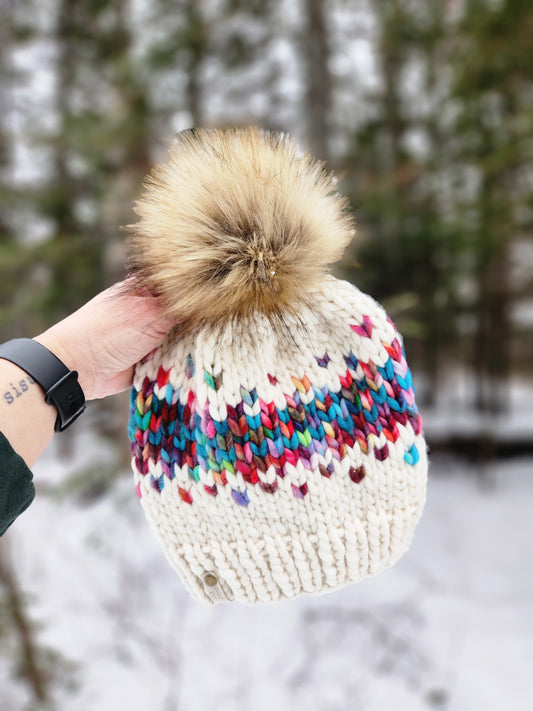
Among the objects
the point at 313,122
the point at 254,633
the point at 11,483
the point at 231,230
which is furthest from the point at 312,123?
the point at 254,633

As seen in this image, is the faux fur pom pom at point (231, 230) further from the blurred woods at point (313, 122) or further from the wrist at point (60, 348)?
the blurred woods at point (313, 122)

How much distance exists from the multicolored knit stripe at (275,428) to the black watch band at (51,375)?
12 centimetres

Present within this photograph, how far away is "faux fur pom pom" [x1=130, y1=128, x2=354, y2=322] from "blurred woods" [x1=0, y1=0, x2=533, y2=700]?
2356 mm

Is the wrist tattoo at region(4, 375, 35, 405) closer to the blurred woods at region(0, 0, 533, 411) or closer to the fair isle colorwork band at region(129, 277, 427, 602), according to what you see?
the fair isle colorwork band at region(129, 277, 427, 602)

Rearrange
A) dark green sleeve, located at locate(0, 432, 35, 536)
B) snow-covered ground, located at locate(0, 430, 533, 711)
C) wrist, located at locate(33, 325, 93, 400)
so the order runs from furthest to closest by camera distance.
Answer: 1. snow-covered ground, located at locate(0, 430, 533, 711)
2. wrist, located at locate(33, 325, 93, 400)
3. dark green sleeve, located at locate(0, 432, 35, 536)

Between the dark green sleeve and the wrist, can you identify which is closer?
the dark green sleeve

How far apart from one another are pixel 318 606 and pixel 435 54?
5090 millimetres

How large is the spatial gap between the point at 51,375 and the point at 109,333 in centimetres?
11

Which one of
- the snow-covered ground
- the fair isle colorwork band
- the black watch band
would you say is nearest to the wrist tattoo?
the black watch band

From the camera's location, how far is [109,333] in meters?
0.84

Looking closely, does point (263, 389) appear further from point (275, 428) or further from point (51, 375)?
point (51, 375)

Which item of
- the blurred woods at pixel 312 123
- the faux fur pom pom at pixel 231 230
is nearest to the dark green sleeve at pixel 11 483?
the faux fur pom pom at pixel 231 230

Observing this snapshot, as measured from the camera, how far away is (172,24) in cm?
434

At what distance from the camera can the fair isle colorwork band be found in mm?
775
